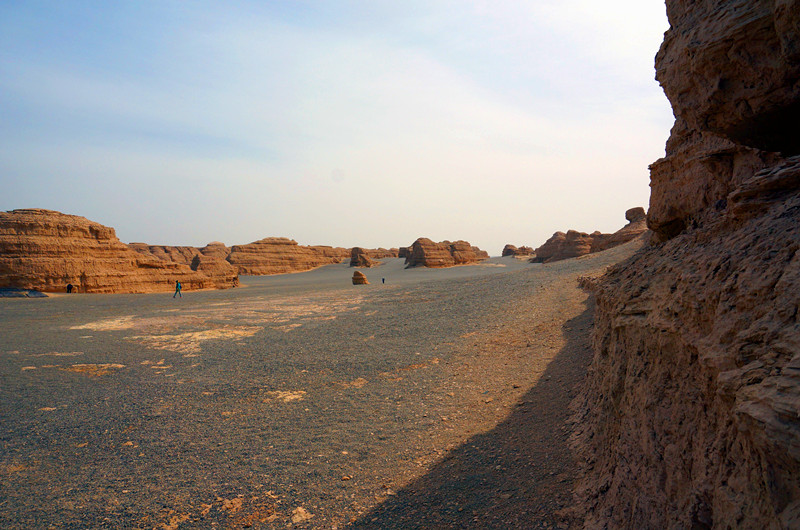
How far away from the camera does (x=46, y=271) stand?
2489 centimetres

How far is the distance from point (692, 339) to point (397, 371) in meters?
6.68

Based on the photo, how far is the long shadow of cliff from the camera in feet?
12.1

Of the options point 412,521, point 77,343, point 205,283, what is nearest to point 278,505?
point 412,521

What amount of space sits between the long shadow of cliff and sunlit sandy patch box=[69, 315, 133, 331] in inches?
551

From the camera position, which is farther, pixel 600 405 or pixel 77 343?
pixel 77 343

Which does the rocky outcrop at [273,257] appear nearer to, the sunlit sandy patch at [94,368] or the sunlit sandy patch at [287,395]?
the sunlit sandy patch at [94,368]

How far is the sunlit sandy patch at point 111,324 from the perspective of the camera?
46.8ft

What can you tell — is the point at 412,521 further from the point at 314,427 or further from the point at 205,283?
the point at 205,283

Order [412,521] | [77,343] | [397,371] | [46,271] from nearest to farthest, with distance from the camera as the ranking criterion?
[412,521] → [397,371] → [77,343] → [46,271]

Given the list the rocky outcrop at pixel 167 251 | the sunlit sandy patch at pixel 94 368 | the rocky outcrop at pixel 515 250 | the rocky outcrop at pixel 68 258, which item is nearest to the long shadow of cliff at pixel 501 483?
the sunlit sandy patch at pixel 94 368

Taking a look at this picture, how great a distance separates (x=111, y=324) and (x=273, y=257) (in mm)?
50609

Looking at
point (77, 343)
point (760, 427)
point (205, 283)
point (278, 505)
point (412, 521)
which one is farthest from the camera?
point (205, 283)

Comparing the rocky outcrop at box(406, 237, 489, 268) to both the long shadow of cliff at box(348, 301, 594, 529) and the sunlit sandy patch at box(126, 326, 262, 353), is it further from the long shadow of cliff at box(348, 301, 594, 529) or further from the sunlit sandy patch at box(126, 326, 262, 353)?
the long shadow of cliff at box(348, 301, 594, 529)

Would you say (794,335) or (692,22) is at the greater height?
(692,22)
